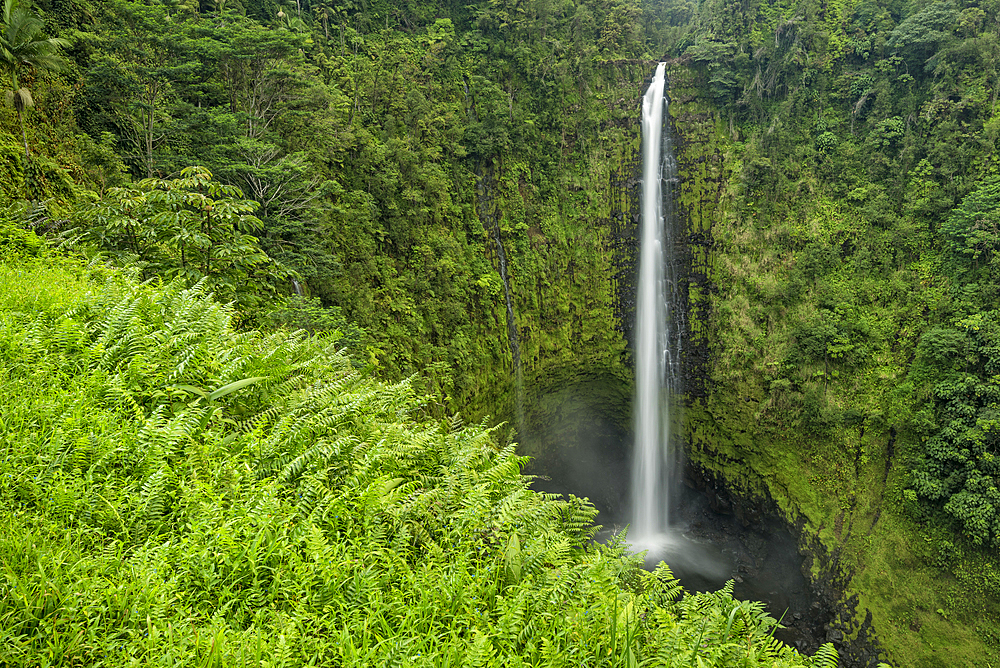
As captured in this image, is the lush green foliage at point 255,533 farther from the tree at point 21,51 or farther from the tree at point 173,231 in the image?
the tree at point 21,51

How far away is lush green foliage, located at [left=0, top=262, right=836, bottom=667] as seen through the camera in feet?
5.61

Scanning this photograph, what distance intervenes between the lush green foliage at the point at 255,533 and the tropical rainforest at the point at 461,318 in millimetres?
19

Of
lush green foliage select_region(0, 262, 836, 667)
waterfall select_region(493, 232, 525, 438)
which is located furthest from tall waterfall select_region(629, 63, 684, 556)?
lush green foliage select_region(0, 262, 836, 667)

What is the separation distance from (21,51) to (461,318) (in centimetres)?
1109

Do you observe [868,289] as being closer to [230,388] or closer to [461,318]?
[461,318]

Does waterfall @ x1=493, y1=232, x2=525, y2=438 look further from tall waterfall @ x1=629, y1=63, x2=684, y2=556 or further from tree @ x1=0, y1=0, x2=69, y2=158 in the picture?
tree @ x1=0, y1=0, x2=69, y2=158

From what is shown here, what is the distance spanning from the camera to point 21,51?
711cm

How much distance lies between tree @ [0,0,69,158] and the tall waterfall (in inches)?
676

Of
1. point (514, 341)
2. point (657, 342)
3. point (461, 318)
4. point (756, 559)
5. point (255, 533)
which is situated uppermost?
point (255, 533)

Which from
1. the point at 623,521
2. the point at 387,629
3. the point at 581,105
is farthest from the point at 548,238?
the point at 387,629

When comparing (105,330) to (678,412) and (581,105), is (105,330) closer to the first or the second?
(678,412)

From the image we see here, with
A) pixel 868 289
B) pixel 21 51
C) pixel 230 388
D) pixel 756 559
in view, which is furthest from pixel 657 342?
pixel 21 51

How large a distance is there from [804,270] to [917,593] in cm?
972

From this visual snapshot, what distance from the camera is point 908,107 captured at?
15648mm
